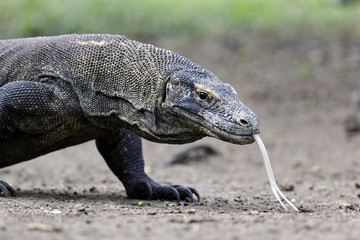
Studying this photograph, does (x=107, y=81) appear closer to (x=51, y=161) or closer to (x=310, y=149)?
(x=51, y=161)

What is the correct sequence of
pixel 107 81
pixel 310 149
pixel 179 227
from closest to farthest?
pixel 179 227 < pixel 107 81 < pixel 310 149

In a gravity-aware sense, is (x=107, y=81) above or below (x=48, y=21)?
below


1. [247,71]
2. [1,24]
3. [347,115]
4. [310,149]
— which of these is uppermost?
[1,24]

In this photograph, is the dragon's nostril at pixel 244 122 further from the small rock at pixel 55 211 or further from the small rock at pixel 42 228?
the small rock at pixel 42 228

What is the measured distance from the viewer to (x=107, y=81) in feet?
14.6

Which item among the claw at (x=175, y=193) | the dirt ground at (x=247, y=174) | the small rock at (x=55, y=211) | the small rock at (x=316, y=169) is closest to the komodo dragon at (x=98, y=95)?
the dirt ground at (x=247, y=174)

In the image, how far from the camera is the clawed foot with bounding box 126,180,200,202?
511cm

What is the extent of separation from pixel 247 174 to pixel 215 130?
3.97 m

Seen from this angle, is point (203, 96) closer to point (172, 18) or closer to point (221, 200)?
point (221, 200)

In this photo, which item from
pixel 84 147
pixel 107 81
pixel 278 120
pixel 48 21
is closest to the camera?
pixel 107 81

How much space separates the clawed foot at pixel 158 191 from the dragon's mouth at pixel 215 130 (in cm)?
118

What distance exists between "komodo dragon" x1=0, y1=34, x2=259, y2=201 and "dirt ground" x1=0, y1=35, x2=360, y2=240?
1.80 feet

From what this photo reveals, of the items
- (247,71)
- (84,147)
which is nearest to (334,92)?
(247,71)

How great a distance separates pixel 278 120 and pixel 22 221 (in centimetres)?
834
